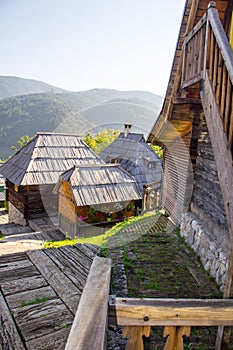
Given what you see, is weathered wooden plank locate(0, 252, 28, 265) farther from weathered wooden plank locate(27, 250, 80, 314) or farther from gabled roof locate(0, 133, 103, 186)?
gabled roof locate(0, 133, 103, 186)

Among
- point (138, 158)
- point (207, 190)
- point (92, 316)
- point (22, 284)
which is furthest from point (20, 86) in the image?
point (92, 316)

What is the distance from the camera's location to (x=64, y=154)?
15320 millimetres

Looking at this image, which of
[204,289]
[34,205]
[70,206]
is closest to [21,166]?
[34,205]

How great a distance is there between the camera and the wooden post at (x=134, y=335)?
1.63 metres

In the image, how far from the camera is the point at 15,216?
15.6 metres

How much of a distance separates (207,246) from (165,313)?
10.2ft

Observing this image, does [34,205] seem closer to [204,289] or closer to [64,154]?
[64,154]

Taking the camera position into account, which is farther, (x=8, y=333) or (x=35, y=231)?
(x=35, y=231)

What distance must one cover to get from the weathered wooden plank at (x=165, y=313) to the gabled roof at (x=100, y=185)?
830 centimetres

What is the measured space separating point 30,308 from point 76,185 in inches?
322

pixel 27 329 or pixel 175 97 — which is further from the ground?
pixel 175 97

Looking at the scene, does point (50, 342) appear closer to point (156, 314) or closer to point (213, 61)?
point (156, 314)

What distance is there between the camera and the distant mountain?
5448 inches

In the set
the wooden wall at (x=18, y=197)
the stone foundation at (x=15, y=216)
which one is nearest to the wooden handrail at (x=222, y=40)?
the wooden wall at (x=18, y=197)
